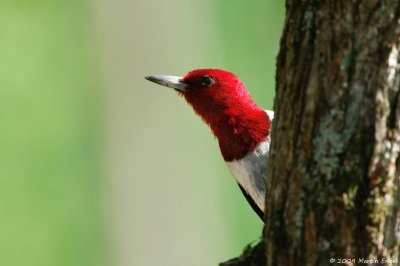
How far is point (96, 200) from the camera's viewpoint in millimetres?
9352

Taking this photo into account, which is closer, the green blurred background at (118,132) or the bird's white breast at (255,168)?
the bird's white breast at (255,168)

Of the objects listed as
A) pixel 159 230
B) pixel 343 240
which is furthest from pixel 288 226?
pixel 159 230

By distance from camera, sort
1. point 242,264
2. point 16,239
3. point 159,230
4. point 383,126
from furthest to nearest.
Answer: point 16,239 < point 159,230 < point 242,264 < point 383,126

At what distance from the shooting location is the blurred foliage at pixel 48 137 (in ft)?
30.8

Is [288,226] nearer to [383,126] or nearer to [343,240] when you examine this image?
[343,240]

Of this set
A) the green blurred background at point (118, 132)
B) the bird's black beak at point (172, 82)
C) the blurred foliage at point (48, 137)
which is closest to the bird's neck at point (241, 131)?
the bird's black beak at point (172, 82)

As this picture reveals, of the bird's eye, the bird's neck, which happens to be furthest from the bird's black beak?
the bird's neck

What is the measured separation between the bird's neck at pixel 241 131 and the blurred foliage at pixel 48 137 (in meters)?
5.35

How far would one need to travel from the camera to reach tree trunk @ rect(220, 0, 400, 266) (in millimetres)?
2082

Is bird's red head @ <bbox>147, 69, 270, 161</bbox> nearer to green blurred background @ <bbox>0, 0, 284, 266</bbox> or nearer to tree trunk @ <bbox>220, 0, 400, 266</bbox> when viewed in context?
tree trunk @ <bbox>220, 0, 400, 266</bbox>

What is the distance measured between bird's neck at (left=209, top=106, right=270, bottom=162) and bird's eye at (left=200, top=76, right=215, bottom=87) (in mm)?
296

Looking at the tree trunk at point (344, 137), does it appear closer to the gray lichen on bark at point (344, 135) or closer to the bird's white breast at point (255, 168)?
the gray lichen on bark at point (344, 135)

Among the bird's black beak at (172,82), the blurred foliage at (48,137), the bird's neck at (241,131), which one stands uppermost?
the bird's black beak at (172,82)

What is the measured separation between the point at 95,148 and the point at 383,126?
7655 millimetres
